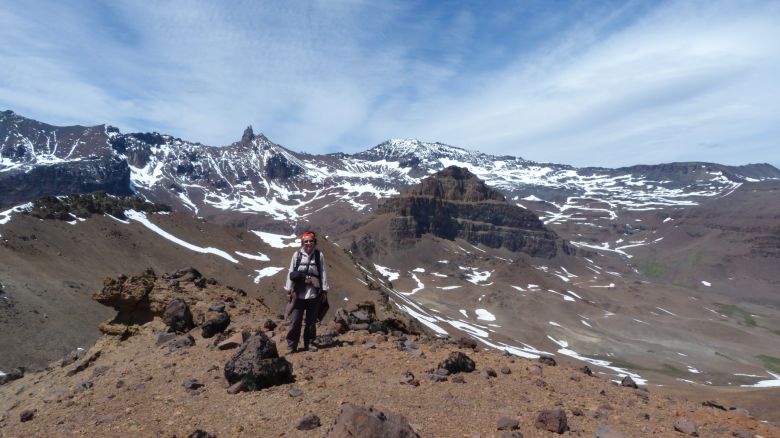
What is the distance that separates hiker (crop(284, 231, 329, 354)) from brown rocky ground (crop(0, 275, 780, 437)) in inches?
26.0

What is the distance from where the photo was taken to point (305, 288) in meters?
13.3

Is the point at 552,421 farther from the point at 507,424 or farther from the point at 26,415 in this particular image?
the point at 26,415

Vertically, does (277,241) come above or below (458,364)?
below

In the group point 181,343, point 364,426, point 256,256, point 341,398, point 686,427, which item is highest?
point 364,426

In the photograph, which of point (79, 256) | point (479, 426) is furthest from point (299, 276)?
point (79, 256)

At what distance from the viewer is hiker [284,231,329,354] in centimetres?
1312

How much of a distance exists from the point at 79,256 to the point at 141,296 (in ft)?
173

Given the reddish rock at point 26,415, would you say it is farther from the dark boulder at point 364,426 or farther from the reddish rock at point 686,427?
the reddish rock at point 686,427

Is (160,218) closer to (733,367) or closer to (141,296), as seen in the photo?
(141,296)

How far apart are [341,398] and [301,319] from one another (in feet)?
11.9

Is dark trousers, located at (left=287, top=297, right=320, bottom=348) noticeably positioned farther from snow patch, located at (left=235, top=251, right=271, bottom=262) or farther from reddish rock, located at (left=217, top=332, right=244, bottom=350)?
snow patch, located at (left=235, top=251, right=271, bottom=262)

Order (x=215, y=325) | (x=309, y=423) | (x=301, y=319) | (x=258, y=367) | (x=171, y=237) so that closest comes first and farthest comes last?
(x=309, y=423) < (x=258, y=367) < (x=301, y=319) < (x=215, y=325) < (x=171, y=237)

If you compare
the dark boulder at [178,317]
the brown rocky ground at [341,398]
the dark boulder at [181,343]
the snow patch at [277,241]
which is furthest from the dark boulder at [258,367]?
the snow patch at [277,241]

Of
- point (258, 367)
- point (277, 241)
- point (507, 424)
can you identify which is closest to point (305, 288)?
point (258, 367)
